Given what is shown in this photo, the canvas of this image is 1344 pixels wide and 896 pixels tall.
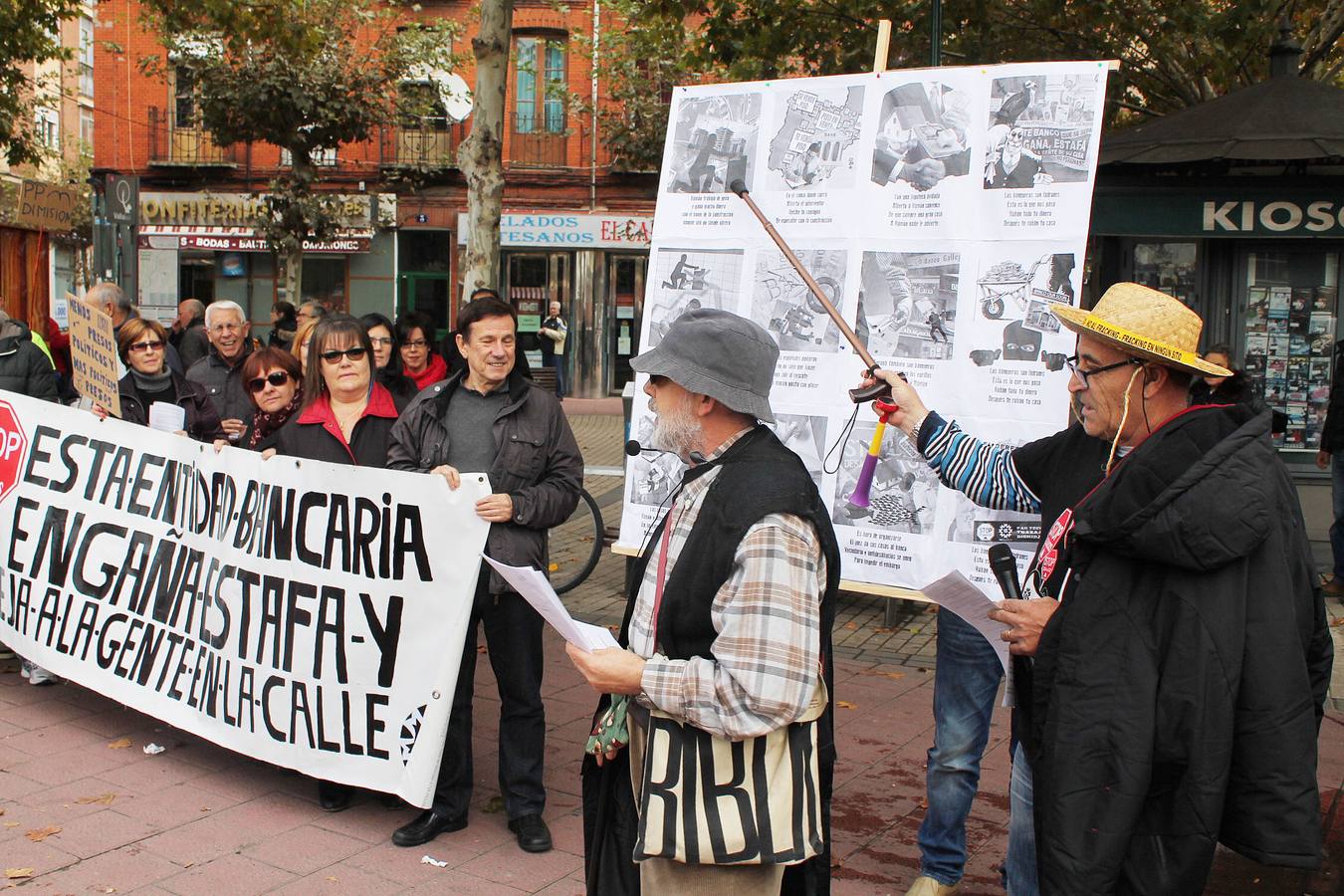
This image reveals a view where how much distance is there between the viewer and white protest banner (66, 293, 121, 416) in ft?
19.8

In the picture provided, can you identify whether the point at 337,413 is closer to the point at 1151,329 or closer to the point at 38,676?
the point at 38,676

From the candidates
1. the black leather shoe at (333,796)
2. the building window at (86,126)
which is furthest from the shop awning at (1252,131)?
the building window at (86,126)

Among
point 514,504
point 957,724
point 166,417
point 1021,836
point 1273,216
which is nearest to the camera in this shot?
point 1021,836

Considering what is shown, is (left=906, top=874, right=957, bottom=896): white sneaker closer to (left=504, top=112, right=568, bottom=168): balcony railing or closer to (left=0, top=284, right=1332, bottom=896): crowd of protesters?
(left=0, top=284, right=1332, bottom=896): crowd of protesters

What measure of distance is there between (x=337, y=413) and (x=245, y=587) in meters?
0.76

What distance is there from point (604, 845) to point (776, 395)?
203cm

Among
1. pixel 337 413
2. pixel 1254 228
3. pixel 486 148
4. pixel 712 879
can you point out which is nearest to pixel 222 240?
pixel 486 148

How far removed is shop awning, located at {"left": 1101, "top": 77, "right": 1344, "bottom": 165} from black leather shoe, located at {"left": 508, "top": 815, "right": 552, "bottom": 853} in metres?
6.53

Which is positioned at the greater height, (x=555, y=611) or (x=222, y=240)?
(x=222, y=240)

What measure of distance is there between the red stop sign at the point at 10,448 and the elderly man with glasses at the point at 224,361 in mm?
1070

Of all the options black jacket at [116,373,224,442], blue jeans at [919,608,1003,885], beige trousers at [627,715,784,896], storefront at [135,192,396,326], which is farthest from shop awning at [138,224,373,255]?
beige trousers at [627,715,784,896]

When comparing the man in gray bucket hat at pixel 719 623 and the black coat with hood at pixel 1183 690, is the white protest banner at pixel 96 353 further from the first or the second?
the black coat with hood at pixel 1183 690

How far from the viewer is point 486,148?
9.71m

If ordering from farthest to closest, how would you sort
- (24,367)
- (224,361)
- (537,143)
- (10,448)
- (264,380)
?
(537,143) → (224,361) → (24,367) → (10,448) → (264,380)
